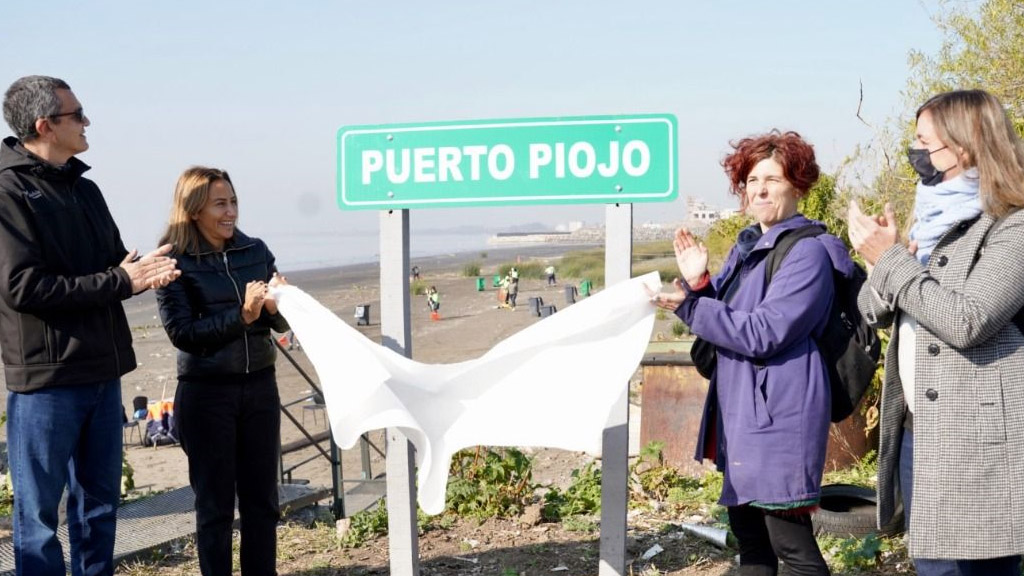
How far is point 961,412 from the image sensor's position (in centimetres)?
280

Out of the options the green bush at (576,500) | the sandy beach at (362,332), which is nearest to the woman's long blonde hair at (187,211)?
A: the green bush at (576,500)

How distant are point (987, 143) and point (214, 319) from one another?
298cm

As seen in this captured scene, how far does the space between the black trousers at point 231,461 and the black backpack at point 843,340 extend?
2.30m

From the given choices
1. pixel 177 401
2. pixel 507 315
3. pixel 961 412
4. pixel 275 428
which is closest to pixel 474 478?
pixel 275 428

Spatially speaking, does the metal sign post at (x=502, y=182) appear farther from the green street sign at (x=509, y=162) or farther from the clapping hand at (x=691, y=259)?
the clapping hand at (x=691, y=259)

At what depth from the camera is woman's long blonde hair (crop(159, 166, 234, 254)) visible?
167 inches

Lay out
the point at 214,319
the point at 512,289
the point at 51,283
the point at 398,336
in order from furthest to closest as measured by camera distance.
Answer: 1. the point at 512,289
2. the point at 214,319
3. the point at 398,336
4. the point at 51,283

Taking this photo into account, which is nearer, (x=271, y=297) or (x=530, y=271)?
(x=271, y=297)

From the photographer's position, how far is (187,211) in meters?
4.26

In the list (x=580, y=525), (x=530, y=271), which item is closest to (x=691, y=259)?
(x=580, y=525)

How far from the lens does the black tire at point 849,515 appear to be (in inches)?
192

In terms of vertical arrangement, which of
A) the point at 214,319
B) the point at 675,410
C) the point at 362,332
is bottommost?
the point at 362,332

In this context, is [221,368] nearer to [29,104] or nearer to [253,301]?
[253,301]

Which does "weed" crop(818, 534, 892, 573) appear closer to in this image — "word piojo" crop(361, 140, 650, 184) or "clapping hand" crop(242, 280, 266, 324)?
"word piojo" crop(361, 140, 650, 184)
